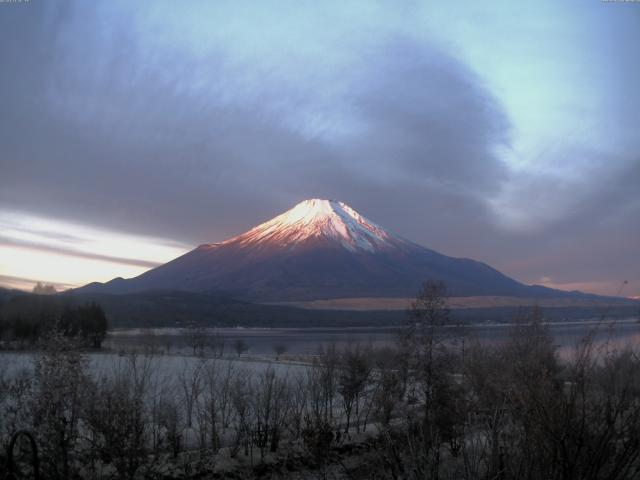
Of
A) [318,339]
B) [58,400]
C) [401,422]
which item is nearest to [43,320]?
[401,422]

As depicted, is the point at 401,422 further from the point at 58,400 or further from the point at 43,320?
the point at 43,320

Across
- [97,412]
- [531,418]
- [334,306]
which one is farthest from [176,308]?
[531,418]

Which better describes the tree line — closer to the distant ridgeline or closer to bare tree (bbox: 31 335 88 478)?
bare tree (bbox: 31 335 88 478)

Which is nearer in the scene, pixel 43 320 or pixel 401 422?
pixel 401 422

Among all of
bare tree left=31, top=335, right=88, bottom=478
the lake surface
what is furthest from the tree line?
the lake surface

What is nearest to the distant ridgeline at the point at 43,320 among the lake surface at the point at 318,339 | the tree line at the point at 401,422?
the tree line at the point at 401,422

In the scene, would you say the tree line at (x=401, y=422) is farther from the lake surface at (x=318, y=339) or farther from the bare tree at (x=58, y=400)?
the lake surface at (x=318, y=339)

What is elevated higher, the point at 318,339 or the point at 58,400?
the point at 58,400

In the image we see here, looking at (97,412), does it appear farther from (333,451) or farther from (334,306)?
(334,306)
